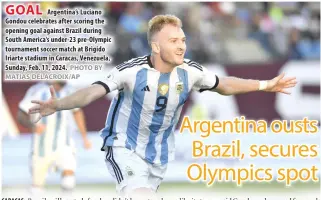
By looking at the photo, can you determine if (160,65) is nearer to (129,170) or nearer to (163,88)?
(163,88)

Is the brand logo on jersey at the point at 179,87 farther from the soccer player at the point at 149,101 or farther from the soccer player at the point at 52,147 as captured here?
the soccer player at the point at 52,147

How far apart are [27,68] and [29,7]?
0.76m

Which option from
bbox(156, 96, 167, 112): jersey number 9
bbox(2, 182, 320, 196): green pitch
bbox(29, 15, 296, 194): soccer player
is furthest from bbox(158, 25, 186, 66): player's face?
bbox(2, 182, 320, 196): green pitch

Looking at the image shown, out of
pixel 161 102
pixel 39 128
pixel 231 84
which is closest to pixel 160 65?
pixel 161 102

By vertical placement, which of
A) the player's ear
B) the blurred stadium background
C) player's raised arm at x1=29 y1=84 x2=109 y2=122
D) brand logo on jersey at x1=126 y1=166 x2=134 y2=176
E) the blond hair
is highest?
the blurred stadium background

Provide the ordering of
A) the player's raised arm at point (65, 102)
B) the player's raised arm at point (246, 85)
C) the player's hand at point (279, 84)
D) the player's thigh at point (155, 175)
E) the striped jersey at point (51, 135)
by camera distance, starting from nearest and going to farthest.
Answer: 1. the player's raised arm at point (65, 102)
2. the player's thigh at point (155, 175)
3. the player's raised arm at point (246, 85)
4. the player's hand at point (279, 84)
5. the striped jersey at point (51, 135)

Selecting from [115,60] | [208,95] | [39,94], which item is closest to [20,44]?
[39,94]

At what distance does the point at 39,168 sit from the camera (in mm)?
12719

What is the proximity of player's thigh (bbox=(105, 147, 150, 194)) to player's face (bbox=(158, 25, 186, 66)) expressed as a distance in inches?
41.1

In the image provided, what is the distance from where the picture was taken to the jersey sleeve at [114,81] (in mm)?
8281

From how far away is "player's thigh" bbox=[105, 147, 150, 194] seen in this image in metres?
8.37

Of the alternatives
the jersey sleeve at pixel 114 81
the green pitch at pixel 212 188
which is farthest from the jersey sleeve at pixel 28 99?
the jersey sleeve at pixel 114 81

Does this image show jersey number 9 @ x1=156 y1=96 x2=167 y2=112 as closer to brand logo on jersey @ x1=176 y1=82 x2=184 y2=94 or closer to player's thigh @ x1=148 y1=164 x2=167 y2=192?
brand logo on jersey @ x1=176 y1=82 x2=184 y2=94

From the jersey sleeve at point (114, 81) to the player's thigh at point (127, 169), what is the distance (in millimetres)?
678
